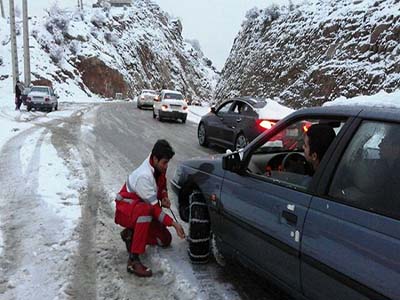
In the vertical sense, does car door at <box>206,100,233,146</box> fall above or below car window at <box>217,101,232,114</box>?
below

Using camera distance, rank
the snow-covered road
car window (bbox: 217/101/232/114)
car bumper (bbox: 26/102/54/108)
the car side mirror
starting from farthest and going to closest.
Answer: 1. car bumper (bbox: 26/102/54/108)
2. car window (bbox: 217/101/232/114)
3. the snow-covered road
4. the car side mirror

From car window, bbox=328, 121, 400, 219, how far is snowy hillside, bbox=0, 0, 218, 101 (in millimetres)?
39605

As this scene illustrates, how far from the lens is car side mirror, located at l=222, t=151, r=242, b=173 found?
386cm

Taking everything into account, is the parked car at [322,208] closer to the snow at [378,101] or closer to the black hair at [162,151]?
the snow at [378,101]

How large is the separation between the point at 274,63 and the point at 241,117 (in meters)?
18.8

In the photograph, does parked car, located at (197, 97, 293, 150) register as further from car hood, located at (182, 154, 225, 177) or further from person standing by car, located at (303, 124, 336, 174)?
person standing by car, located at (303, 124, 336, 174)

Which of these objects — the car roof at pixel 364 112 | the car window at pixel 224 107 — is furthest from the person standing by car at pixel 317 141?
the car window at pixel 224 107

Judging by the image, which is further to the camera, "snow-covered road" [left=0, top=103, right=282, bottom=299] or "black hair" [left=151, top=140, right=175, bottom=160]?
"black hair" [left=151, top=140, right=175, bottom=160]

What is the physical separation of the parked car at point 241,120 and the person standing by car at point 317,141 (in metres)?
7.02

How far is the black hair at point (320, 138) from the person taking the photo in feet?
10.5

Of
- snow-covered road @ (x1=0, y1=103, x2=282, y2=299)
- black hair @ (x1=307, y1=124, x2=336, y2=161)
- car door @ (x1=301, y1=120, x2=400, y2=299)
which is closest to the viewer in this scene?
Answer: car door @ (x1=301, y1=120, x2=400, y2=299)

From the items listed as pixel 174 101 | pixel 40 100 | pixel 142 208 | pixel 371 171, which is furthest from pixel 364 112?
pixel 40 100

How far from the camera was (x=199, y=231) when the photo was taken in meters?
4.50

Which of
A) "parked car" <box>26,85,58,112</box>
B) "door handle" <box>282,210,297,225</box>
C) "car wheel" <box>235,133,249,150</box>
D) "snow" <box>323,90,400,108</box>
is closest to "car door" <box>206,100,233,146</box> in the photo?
"car wheel" <box>235,133,249,150</box>
